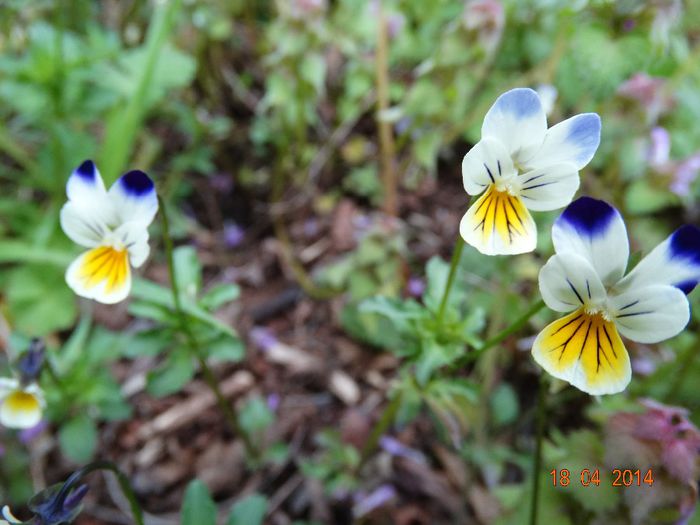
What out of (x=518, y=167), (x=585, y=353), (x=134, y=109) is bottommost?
(x=585, y=353)

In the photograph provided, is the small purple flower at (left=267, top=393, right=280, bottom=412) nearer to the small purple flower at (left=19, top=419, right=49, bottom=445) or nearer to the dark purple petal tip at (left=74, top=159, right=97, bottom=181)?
the small purple flower at (left=19, top=419, right=49, bottom=445)

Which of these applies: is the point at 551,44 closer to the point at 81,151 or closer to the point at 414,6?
the point at 414,6

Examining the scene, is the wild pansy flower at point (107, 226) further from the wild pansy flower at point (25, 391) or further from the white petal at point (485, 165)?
the white petal at point (485, 165)

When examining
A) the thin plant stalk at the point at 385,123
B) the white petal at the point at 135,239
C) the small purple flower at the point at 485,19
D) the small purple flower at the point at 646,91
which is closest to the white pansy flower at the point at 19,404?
the white petal at the point at 135,239
